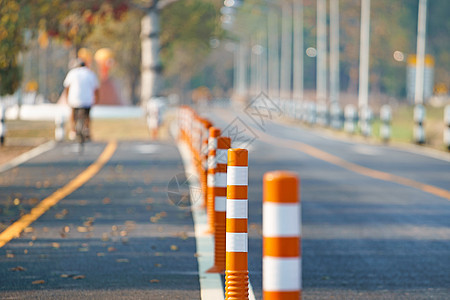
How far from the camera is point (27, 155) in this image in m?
24.0

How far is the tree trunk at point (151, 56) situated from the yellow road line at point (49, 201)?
83.5 feet

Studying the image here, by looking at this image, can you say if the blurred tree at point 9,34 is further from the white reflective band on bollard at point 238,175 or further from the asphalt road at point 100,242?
the white reflective band on bollard at point 238,175

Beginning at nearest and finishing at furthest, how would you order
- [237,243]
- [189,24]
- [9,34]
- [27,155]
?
[237,243]
[27,155]
[9,34]
[189,24]

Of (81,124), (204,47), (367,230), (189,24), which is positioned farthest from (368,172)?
(204,47)

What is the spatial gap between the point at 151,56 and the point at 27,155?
24951 millimetres

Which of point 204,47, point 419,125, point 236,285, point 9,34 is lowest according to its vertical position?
point 419,125

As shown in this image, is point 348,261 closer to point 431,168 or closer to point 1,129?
point 431,168

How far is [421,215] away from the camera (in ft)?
41.7

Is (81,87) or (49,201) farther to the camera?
(81,87)

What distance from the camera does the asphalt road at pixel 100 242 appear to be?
7.95 metres

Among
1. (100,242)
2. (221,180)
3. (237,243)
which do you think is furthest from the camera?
(100,242)

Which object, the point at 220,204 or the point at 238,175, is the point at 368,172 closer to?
the point at 220,204

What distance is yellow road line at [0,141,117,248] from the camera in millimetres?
10891

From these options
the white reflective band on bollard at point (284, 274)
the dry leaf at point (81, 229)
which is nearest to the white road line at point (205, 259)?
the dry leaf at point (81, 229)
